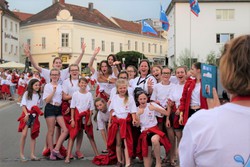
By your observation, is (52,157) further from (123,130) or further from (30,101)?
(123,130)

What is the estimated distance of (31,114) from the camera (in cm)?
803

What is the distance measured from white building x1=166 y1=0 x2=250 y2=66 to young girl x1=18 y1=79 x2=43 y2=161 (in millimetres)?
→ 42835

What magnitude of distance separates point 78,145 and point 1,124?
22.0 feet

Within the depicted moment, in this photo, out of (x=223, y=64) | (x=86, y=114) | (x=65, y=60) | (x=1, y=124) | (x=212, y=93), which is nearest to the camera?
(x=223, y=64)

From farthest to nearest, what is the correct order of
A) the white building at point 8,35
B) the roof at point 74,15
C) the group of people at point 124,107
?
the roof at point 74,15
the white building at point 8,35
the group of people at point 124,107

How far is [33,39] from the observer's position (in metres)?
69.7

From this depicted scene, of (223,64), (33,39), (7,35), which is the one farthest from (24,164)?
(33,39)

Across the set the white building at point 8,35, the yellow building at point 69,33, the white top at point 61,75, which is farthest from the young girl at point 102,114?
the yellow building at point 69,33

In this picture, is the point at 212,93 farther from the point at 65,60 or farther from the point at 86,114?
the point at 65,60

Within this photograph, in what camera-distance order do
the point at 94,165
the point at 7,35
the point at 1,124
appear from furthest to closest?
the point at 7,35, the point at 1,124, the point at 94,165

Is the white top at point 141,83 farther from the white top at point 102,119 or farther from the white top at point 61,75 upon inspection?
the white top at point 61,75

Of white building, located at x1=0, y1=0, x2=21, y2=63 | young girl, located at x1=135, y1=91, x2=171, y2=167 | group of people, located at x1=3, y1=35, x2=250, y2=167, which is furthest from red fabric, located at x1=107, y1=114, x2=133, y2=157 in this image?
white building, located at x1=0, y1=0, x2=21, y2=63

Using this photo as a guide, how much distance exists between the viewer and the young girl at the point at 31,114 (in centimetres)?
793

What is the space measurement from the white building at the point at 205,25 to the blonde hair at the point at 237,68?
48495mm
